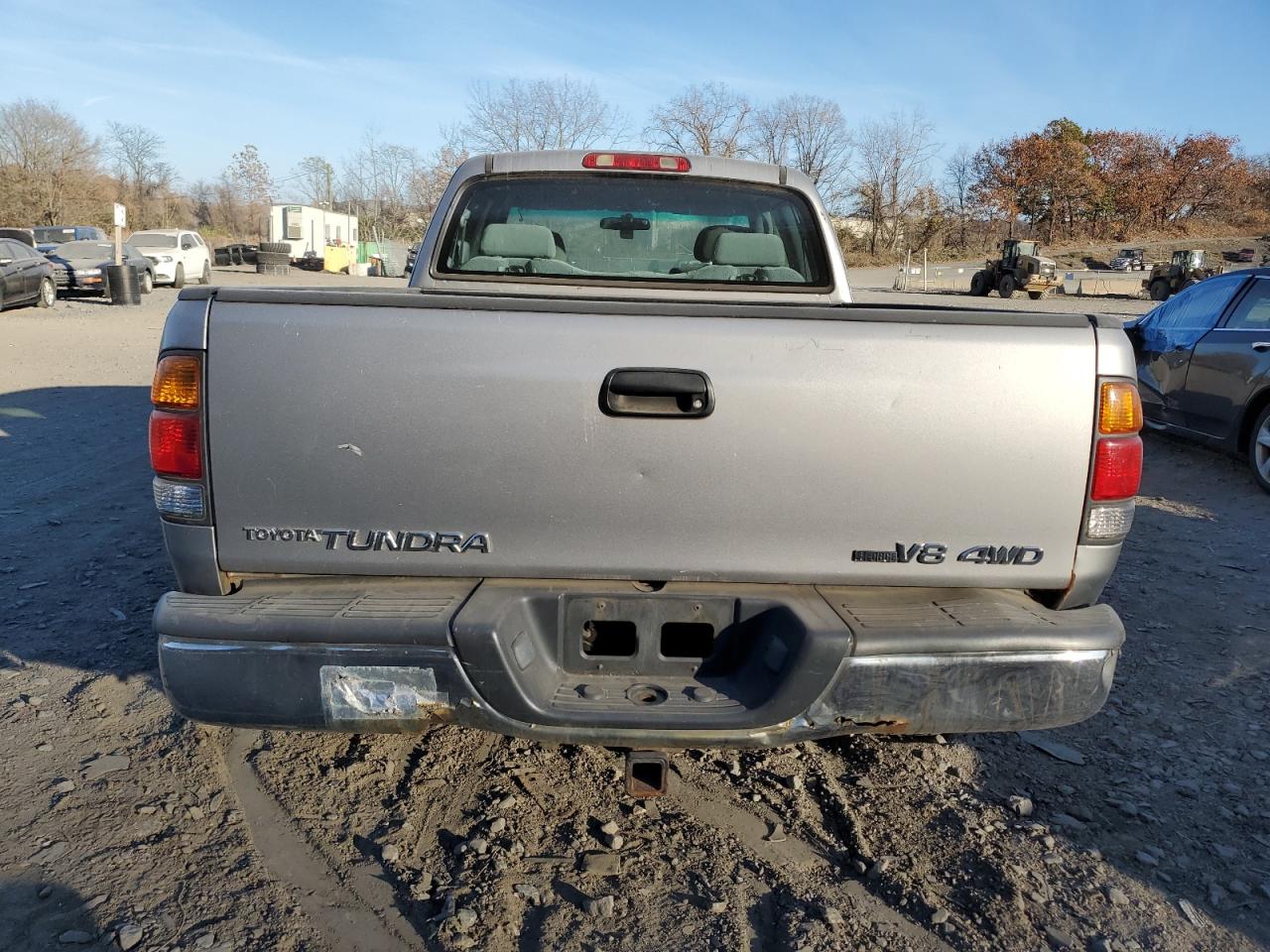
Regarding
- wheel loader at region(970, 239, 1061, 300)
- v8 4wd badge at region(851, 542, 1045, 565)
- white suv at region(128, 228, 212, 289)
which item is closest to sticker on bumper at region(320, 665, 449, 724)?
v8 4wd badge at region(851, 542, 1045, 565)

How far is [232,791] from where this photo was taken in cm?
298

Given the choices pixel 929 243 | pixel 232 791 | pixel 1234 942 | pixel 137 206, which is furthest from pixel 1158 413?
pixel 137 206

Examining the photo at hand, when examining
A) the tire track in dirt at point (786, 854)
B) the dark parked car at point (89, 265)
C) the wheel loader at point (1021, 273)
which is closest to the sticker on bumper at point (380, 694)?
the tire track in dirt at point (786, 854)

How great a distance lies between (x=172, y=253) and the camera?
26984mm

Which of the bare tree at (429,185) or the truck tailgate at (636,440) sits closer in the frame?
the truck tailgate at (636,440)

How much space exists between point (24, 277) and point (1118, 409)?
70.0ft

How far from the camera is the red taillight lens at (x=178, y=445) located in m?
2.39

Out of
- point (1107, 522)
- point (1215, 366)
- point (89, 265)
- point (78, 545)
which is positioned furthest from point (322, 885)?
point (89, 265)

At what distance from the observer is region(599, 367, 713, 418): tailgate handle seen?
2334 millimetres

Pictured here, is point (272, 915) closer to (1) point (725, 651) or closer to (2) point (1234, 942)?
(1) point (725, 651)

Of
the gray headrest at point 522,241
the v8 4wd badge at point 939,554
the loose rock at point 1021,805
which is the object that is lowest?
the loose rock at point 1021,805

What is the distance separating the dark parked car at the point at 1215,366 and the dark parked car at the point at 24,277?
19.2 metres

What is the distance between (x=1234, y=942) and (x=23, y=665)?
4292mm

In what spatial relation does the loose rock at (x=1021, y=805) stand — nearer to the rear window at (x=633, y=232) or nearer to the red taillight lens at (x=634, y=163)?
the rear window at (x=633, y=232)
